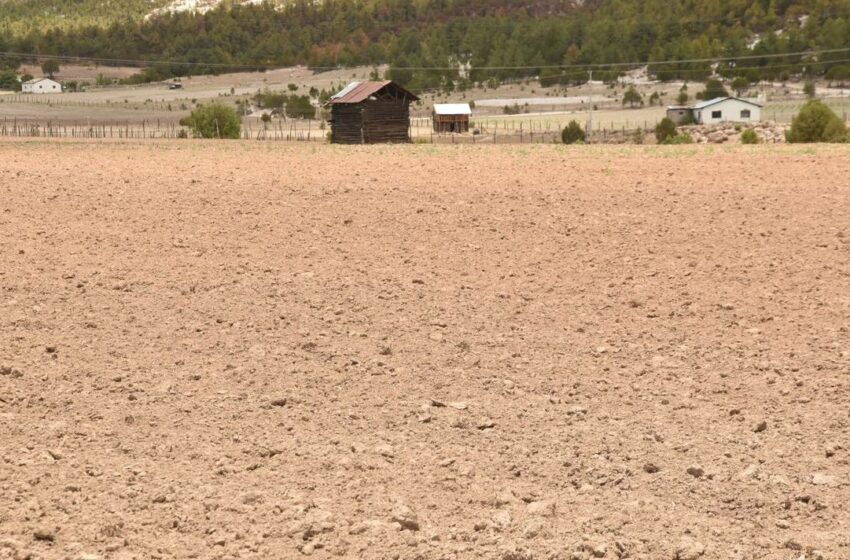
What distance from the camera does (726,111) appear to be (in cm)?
12344

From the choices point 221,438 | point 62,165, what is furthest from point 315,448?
point 62,165

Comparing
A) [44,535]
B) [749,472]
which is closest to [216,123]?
[44,535]

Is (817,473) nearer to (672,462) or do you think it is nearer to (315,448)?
(672,462)

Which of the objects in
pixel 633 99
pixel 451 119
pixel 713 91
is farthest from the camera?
pixel 633 99

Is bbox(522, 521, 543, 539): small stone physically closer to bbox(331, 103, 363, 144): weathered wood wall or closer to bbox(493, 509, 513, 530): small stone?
bbox(493, 509, 513, 530): small stone

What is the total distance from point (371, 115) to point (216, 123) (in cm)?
1661

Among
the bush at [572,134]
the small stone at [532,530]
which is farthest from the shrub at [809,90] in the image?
the small stone at [532,530]

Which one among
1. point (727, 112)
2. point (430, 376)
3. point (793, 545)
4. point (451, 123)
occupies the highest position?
point (727, 112)

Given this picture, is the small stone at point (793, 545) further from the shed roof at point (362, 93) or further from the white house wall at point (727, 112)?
the white house wall at point (727, 112)

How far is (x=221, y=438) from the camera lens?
321 inches

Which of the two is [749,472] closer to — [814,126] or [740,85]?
[814,126]

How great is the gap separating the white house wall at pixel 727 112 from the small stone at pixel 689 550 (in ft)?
395

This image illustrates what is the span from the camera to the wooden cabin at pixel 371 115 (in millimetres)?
66375

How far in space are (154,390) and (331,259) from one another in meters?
4.12
